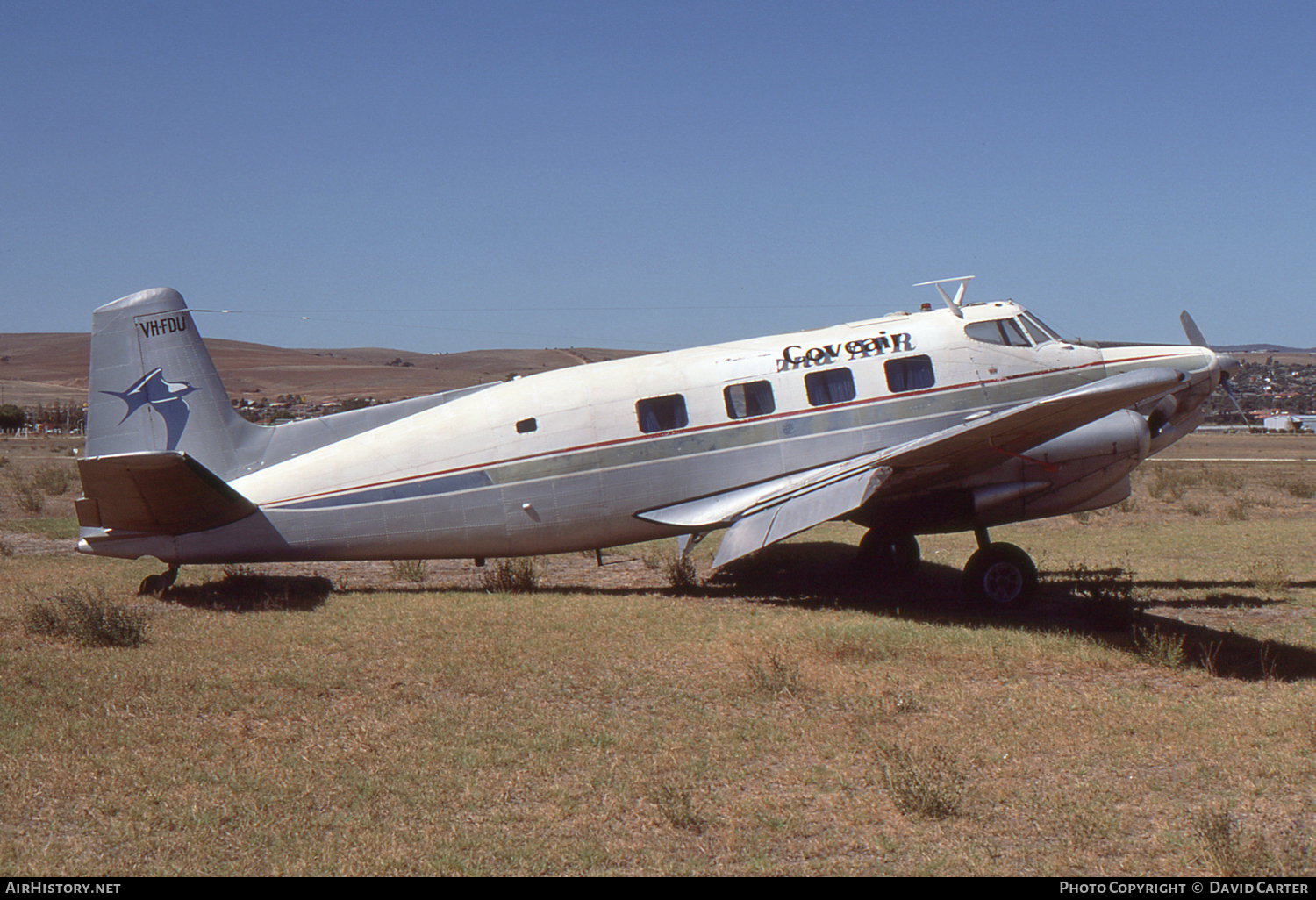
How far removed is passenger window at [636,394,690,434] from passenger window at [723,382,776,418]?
26.1 inches

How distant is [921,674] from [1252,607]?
6.43m

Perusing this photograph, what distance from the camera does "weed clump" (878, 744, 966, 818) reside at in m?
6.05

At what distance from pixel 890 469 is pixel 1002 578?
104 inches

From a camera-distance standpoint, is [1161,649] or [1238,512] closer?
[1161,649]

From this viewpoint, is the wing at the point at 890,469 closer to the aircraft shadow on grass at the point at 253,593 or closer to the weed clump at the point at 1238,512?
the aircraft shadow on grass at the point at 253,593

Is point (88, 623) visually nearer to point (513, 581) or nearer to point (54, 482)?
point (513, 581)

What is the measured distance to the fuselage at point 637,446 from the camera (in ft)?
43.0

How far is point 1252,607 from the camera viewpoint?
12.6m

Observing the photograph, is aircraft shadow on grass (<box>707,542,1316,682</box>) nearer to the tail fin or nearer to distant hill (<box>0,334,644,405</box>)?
the tail fin

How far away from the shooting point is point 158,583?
13188mm

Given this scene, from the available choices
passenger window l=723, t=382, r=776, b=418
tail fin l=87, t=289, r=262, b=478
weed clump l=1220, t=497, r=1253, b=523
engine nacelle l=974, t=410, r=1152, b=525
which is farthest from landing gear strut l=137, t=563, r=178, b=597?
weed clump l=1220, t=497, r=1253, b=523

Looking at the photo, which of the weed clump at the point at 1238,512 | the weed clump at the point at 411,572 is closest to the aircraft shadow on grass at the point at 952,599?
the weed clump at the point at 411,572

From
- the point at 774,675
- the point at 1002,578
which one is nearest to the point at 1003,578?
the point at 1002,578
